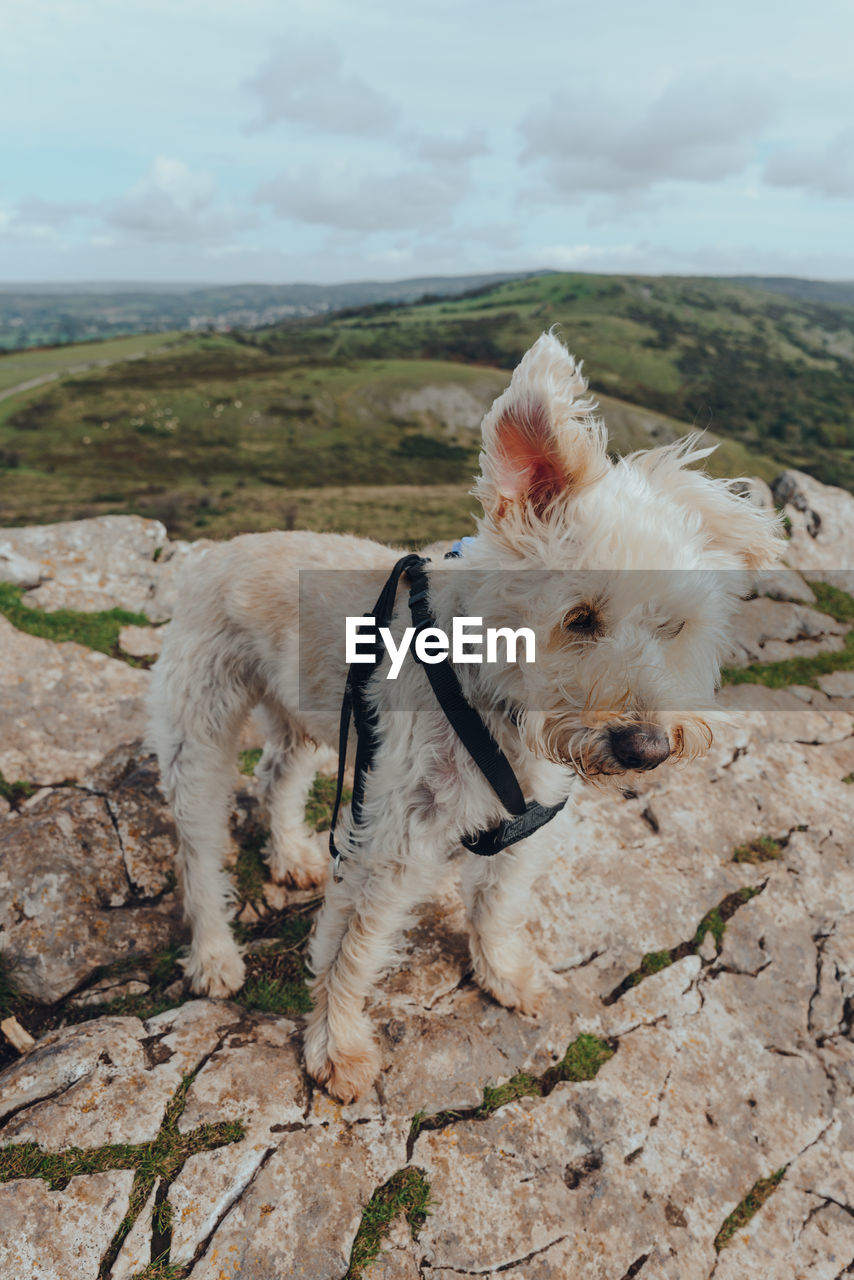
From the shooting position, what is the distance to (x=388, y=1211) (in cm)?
316

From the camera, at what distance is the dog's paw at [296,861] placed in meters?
5.17

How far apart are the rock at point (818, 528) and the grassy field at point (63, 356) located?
130562 millimetres

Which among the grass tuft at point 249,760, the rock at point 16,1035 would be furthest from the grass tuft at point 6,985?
the grass tuft at point 249,760

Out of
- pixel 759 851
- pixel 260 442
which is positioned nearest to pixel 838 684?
pixel 759 851

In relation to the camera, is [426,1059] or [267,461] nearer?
[426,1059]

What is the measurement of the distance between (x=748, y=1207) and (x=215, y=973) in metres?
3.24

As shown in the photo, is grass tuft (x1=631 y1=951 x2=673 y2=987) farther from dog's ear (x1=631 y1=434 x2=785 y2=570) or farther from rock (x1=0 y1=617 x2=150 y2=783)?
rock (x1=0 y1=617 x2=150 y2=783)

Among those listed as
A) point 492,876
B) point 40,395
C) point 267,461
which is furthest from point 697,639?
point 40,395

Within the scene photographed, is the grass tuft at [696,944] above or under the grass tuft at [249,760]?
under

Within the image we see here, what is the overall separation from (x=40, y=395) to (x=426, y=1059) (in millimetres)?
125059

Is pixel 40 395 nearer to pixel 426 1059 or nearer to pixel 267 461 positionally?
pixel 267 461

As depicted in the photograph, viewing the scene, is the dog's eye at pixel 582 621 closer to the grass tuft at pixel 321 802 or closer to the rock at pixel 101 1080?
the rock at pixel 101 1080

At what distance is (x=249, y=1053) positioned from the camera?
370cm

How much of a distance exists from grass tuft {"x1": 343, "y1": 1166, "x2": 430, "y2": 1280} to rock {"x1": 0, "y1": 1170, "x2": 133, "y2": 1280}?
3.41ft
